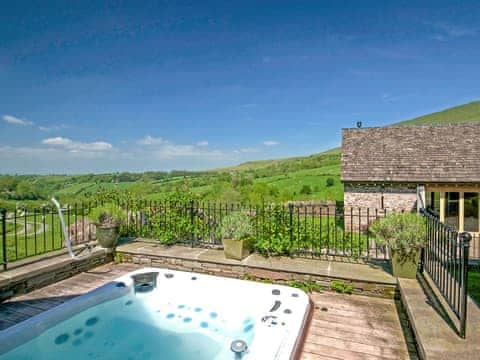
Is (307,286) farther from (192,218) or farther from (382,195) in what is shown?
(382,195)

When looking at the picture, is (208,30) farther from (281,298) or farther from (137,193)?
(281,298)

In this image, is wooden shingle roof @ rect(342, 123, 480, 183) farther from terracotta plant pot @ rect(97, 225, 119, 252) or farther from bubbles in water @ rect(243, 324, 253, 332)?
bubbles in water @ rect(243, 324, 253, 332)

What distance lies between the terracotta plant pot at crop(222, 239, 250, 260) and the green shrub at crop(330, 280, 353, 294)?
166 cm

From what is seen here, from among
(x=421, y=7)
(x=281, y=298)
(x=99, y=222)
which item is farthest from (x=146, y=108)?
(x=281, y=298)

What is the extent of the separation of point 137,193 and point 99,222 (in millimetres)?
1663

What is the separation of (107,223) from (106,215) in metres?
A: 0.20

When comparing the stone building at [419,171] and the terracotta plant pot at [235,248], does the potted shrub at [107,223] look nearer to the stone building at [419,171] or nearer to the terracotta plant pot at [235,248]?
the terracotta plant pot at [235,248]

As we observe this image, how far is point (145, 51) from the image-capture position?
11008mm

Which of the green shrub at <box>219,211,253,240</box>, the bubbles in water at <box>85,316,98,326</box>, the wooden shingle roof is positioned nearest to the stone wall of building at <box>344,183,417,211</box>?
the wooden shingle roof

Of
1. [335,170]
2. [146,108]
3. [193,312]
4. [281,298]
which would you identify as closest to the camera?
[281,298]

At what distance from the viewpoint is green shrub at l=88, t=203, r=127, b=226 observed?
636cm

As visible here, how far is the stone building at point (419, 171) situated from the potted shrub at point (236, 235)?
8799 mm

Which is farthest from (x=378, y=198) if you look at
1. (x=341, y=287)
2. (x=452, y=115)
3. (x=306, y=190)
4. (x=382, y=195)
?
(x=452, y=115)

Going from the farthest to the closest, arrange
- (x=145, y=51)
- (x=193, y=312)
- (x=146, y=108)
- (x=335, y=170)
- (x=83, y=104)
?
1. (x=335, y=170)
2. (x=146, y=108)
3. (x=83, y=104)
4. (x=145, y=51)
5. (x=193, y=312)
